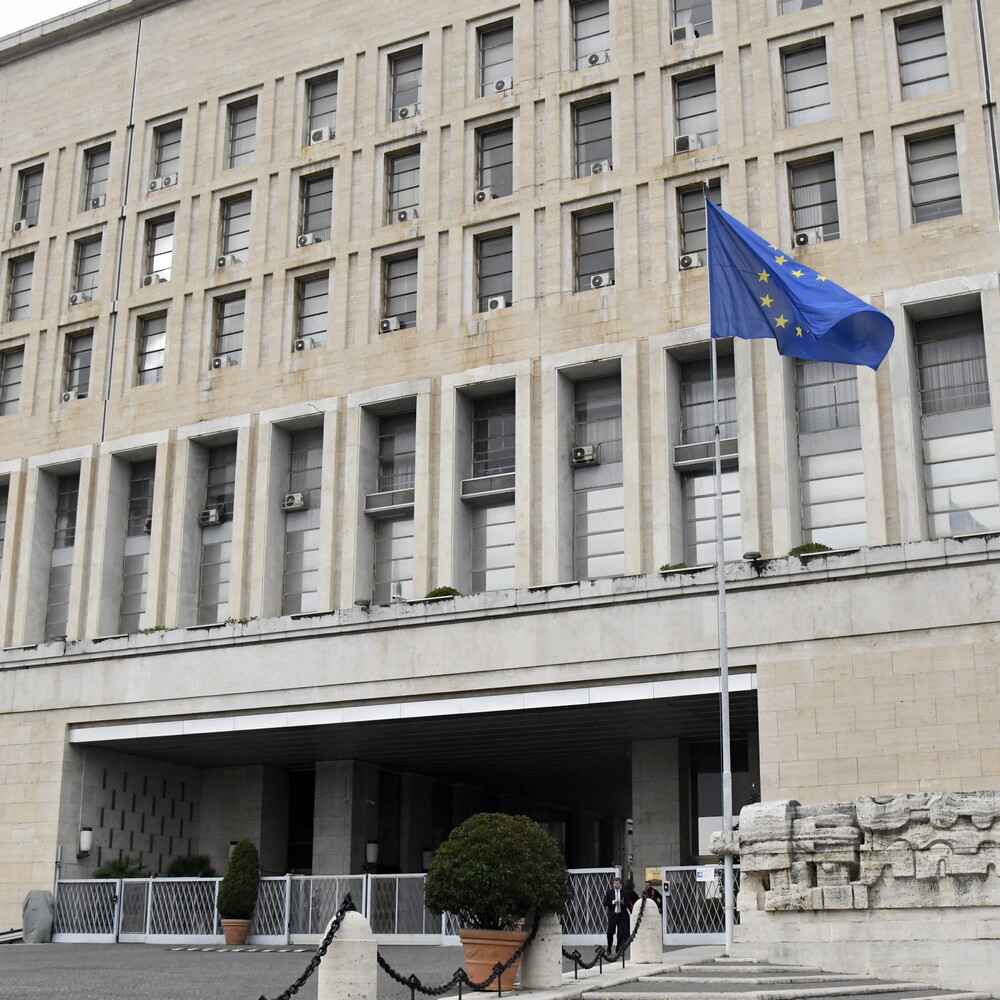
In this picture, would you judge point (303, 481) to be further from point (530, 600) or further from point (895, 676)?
point (895, 676)

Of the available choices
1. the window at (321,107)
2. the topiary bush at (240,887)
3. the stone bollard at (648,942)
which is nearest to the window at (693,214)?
the window at (321,107)

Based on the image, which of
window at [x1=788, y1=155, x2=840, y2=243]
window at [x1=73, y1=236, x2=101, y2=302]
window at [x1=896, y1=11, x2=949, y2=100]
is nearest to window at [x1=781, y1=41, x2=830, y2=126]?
window at [x1=788, y1=155, x2=840, y2=243]

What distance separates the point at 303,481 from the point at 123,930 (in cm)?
1230

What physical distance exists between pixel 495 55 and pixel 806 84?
29.9 ft

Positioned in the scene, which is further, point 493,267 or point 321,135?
point 321,135

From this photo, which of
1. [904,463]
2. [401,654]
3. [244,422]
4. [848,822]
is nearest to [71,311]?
[244,422]

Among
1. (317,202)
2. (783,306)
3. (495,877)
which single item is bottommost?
(495,877)

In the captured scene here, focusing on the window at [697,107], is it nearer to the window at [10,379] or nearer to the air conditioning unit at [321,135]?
the air conditioning unit at [321,135]

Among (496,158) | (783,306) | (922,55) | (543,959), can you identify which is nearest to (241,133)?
(496,158)

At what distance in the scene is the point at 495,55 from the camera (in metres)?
38.1

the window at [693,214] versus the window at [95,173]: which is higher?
the window at [95,173]

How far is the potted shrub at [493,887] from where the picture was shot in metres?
16.2

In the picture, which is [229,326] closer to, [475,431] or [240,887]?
[475,431]

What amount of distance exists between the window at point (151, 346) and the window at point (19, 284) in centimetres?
514
